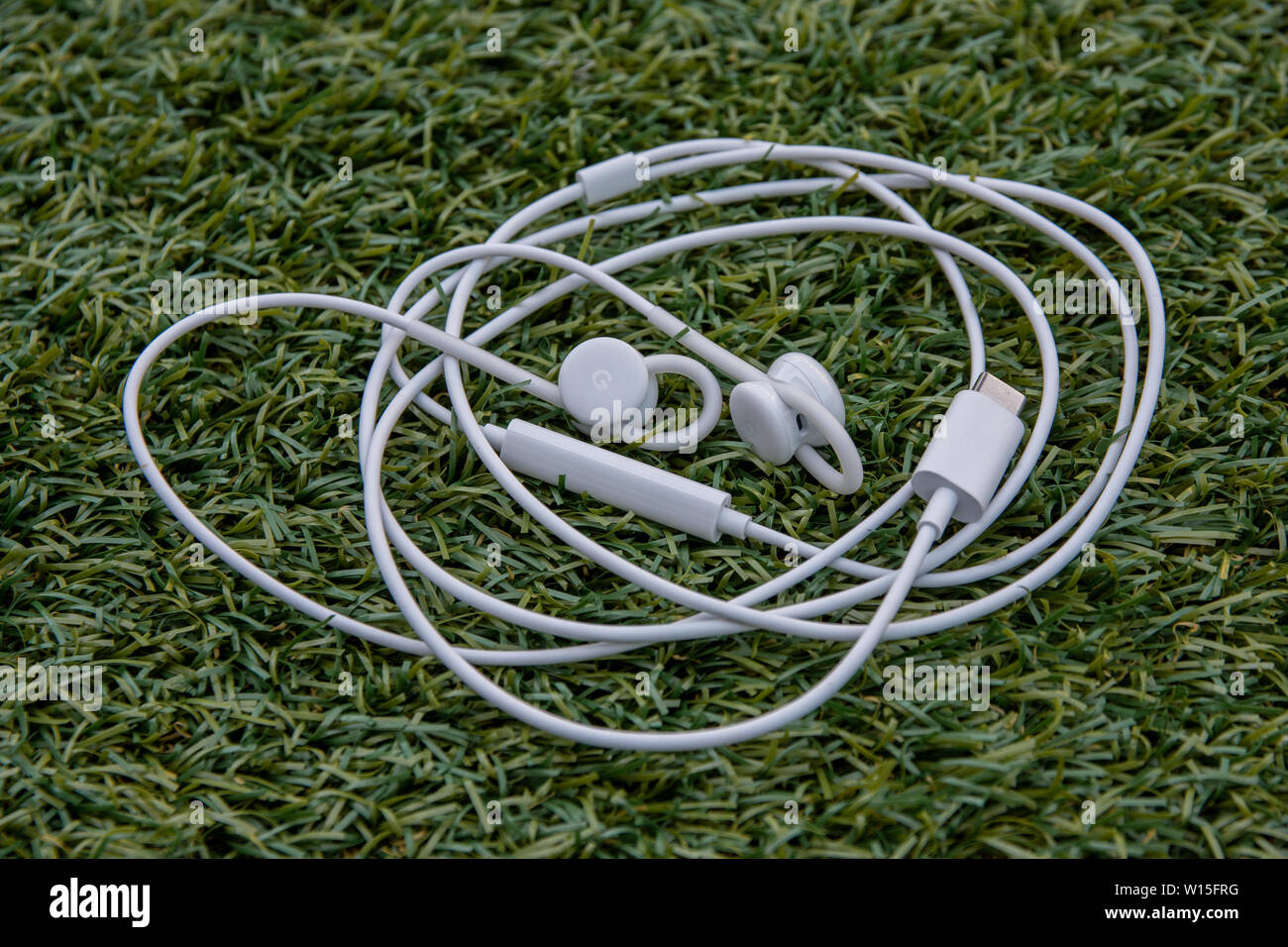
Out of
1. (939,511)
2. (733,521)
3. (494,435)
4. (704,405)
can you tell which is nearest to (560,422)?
(494,435)

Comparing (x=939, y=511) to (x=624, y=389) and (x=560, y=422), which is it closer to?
(x=624, y=389)

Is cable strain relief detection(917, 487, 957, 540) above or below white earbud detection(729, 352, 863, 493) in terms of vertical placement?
below

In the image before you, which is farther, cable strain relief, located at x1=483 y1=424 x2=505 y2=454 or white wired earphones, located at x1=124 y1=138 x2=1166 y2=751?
cable strain relief, located at x1=483 y1=424 x2=505 y2=454

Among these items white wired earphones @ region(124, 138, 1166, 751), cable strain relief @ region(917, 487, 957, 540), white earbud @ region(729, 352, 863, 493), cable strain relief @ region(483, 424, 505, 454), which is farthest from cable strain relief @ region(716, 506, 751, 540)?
cable strain relief @ region(483, 424, 505, 454)

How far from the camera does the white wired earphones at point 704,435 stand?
146cm

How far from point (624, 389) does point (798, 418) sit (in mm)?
259

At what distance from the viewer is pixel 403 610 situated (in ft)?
4.85

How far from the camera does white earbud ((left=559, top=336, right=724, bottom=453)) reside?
1620 mm

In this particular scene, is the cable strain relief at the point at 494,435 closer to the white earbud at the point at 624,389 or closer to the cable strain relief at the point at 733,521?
the white earbud at the point at 624,389

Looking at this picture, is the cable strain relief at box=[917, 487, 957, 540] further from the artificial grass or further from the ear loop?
the ear loop

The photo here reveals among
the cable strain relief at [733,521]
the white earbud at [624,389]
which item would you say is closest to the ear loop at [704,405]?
the white earbud at [624,389]

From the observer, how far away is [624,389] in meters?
1.62

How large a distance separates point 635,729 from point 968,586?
0.52m

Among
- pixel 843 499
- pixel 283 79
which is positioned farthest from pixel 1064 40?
pixel 283 79
